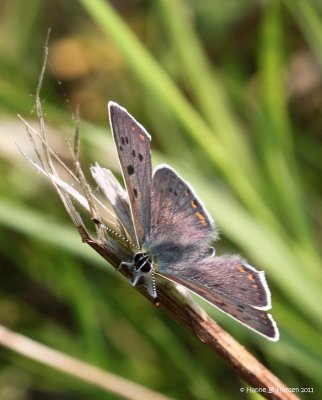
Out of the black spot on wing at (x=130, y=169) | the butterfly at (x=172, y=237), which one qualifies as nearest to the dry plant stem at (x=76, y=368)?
the butterfly at (x=172, y=237)

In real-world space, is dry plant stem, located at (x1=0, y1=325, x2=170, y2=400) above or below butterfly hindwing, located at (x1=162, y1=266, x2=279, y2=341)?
below

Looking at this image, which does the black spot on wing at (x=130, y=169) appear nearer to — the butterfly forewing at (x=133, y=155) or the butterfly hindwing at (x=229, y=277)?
the butterfly forewing at (x=133, y=155)

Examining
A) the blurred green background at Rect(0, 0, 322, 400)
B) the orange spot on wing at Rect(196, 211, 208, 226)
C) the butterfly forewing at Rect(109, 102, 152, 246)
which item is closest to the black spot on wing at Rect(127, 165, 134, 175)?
the butterfly forewing at Rect(109, 102, 152, 246)

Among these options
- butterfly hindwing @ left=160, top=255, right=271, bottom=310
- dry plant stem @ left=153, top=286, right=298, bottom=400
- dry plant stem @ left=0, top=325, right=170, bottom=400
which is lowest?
dry plant stem @ left=0, top=325, right=170, bottom=400

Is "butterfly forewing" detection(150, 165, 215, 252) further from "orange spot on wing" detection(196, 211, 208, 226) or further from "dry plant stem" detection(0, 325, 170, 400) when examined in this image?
"dry plant stem" detection(0, 325, 170, 400)

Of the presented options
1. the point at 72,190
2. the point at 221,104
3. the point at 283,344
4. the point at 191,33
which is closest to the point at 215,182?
the point at 221,104

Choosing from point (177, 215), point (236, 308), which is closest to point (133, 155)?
point (177, 215)

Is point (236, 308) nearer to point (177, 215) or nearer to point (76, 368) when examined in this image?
point (177, 215)

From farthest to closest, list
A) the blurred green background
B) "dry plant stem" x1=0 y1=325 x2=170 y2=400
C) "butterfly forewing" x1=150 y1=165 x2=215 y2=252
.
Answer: the blurred green background
"dry plant stem" x1=0 y1=325 x2=170 y2=400
"butterfly forewing" x1=150 y1=165 x2=215 y2=252
